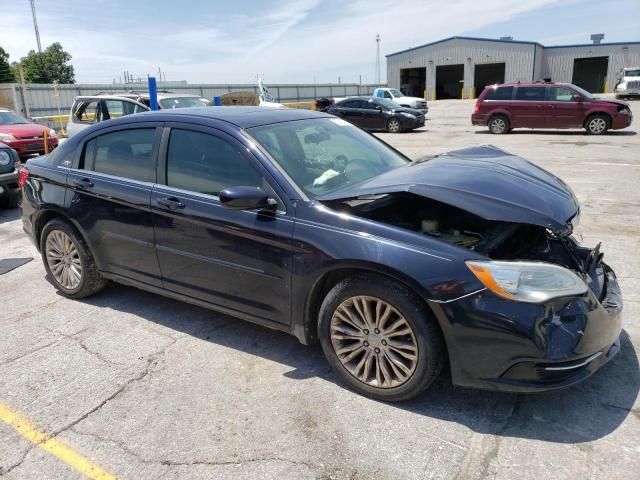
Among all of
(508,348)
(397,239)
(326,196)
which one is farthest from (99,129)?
(508,348)

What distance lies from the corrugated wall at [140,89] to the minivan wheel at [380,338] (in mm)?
23675

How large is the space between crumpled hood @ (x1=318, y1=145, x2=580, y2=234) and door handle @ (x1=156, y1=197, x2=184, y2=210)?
1067mm

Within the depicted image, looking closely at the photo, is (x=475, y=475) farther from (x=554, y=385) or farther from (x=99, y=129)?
(x=99, y=129)

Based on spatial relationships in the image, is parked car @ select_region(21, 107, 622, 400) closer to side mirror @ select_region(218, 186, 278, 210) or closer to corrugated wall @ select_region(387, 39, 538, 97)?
side mirror @ select_region(218, 186, 278, 210)

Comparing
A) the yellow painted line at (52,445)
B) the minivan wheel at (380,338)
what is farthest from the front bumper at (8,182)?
the minivan wheel at (380,338)

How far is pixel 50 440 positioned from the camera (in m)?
2.70

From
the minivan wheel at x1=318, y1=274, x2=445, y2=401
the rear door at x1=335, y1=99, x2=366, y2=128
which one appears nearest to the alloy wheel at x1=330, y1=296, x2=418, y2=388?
the minivan wheel at x1=318, y1=274, x2=445, y2=401

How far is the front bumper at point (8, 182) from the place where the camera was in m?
7.74

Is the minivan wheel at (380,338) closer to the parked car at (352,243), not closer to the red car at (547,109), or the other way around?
the parked car at (352,243)

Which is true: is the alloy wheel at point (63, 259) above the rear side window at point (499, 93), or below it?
below

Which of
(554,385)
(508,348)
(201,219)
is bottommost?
(554,385)

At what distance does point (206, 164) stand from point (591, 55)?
54397 mm

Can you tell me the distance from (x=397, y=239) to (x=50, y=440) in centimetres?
213

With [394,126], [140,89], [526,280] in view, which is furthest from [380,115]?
[526,280]
